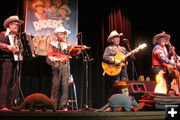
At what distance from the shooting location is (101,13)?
22.3 feet

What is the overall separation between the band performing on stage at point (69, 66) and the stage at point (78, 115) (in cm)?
23

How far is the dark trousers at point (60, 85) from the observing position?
15.8ft

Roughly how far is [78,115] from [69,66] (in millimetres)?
2166

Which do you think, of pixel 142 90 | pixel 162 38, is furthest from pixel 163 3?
pixel 142 90

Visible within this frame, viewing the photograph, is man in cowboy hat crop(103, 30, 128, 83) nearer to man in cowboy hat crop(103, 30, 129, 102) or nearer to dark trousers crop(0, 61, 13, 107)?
man in cowboy hat crop(103, 30, 129, 102)

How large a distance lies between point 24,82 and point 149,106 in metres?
3.46

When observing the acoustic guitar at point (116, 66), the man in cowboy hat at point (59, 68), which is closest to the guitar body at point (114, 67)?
the acoustic guitar at point (116, 66)

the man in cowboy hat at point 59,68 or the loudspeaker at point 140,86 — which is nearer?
the loudspeaker at point 140,86

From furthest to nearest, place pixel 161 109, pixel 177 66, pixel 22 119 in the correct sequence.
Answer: pixel 177 66 < pixel 161 109 < pixel 22 119

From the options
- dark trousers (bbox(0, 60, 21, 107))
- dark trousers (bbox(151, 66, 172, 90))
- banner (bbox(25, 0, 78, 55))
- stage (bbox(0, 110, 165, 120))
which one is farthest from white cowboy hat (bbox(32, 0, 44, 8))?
stage (bbox(0, 110, 165, 120))

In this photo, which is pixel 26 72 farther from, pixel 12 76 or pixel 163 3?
pixel 163 3

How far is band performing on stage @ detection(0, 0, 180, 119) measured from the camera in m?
3.80

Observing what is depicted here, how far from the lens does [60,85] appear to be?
5.05 metres

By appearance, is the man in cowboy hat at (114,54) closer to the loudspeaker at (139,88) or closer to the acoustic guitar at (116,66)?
the acoustic guitar at (116,66)
